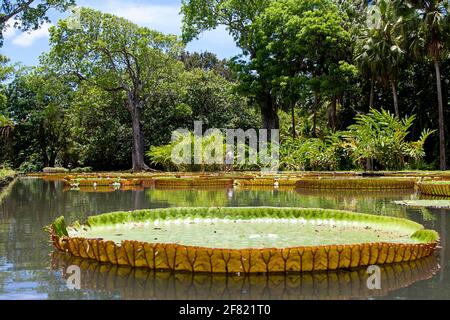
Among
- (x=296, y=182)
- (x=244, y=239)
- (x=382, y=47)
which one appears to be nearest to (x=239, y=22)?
(x=382, y=47)

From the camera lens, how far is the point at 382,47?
28844 millimetres

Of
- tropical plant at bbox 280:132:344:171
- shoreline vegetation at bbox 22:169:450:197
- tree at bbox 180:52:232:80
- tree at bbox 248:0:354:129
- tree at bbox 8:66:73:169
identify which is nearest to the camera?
shoreline vegetation at bbox 22:169:450:197

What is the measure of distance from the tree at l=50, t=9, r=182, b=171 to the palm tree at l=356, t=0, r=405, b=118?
1243cm

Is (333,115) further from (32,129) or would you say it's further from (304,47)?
(32,129)

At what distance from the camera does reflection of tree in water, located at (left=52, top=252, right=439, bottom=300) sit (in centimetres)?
471

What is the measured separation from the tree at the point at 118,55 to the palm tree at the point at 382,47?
12434 millimetres

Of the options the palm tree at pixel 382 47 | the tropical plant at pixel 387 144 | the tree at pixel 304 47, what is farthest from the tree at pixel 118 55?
the tropical plant at pixel 387 144

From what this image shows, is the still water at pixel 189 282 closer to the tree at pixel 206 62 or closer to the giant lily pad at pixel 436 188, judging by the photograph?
the giant lily pad at pixel 436 188

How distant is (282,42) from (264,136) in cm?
604

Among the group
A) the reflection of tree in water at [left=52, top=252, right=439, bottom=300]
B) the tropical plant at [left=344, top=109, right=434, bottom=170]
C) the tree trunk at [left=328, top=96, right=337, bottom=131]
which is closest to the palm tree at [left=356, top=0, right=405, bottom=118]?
the tropical plant at [left=344, top=109, right=434, bottom=170]

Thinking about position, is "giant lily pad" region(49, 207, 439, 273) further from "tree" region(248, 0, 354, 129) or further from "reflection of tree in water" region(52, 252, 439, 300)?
"tree" region(248, 0, 354, 129)
